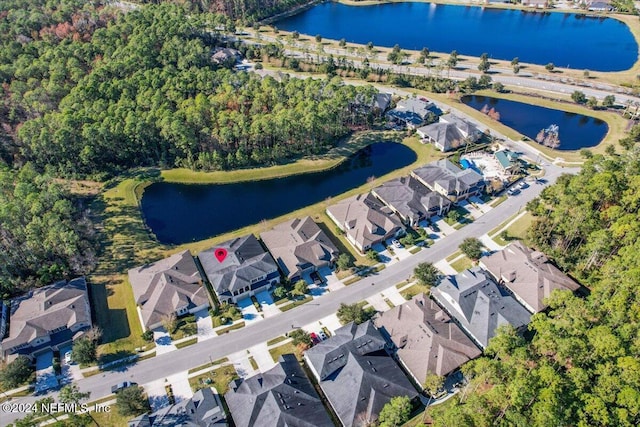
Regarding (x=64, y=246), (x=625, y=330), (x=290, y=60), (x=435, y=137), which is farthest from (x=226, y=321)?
(x=290, y=60)

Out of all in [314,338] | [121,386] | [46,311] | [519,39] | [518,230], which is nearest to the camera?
[121,386]

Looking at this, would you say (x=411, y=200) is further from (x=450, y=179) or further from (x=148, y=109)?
(x=148, y=109)

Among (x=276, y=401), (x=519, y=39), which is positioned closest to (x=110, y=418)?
(x=276, y=401)

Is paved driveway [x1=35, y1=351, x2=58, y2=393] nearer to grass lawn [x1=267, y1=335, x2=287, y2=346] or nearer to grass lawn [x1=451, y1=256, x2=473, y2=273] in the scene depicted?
grass lawn [x1=267, y1=335, x2=287, y2=346]

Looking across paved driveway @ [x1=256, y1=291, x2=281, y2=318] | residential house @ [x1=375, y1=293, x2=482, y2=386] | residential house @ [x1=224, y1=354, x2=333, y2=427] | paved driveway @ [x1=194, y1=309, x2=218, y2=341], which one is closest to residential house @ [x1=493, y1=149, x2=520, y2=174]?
residential house @ [x1=375, y1=293, x2=482, y2=386]

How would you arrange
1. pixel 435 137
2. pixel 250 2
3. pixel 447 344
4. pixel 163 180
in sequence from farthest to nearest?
pixel 250 2, pixel 435 137, pixel 163 180, pixel 447 344

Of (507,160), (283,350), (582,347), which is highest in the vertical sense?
(582,347)

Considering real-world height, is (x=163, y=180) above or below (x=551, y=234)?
below

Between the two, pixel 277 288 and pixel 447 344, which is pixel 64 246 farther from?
pixel 447 344
